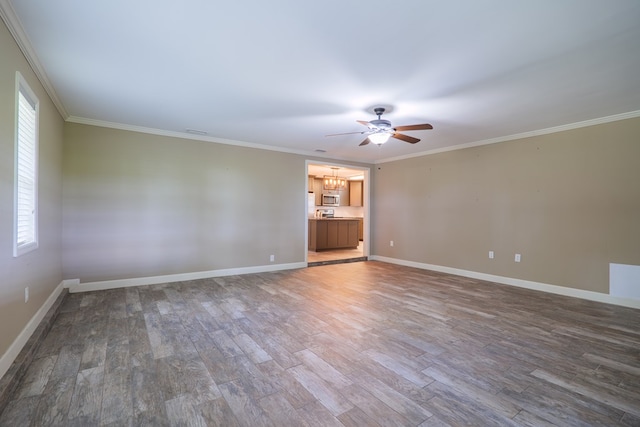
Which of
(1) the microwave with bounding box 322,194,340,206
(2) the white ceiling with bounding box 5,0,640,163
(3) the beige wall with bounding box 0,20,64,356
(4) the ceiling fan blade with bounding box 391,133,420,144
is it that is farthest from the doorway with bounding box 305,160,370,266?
(3) the beige wall with bounding box 0,20,64,356

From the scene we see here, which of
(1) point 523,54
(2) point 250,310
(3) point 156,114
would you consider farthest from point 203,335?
(1) point 523,54

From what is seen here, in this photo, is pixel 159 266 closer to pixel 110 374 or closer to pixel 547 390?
pixel 110 374

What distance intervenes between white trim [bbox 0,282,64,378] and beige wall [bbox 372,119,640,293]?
Answer: 5.92 meters

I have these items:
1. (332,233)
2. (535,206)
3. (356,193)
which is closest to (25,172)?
(535,206)

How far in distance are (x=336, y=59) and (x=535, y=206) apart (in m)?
4.06

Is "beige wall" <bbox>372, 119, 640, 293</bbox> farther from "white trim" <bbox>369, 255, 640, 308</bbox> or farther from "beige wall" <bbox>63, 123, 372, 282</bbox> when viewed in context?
"beige wall" <bbox>63, 123, 372, 282</bbox>

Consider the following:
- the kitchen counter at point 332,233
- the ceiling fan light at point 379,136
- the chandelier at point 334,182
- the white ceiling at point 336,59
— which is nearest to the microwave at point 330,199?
the chandelier at point 334,182

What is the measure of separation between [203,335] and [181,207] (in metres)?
2.71

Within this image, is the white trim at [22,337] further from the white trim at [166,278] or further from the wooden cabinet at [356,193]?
the wooden cabinet at [356,193]

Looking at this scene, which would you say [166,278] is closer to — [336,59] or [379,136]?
[379,136]

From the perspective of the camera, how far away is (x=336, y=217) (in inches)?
384

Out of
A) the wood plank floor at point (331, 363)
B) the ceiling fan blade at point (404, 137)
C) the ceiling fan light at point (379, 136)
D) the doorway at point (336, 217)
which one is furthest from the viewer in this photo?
the doorway at point (336, 217)

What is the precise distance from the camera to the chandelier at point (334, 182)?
32.4ft

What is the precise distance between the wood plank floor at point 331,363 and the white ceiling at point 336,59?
97.6 inches
